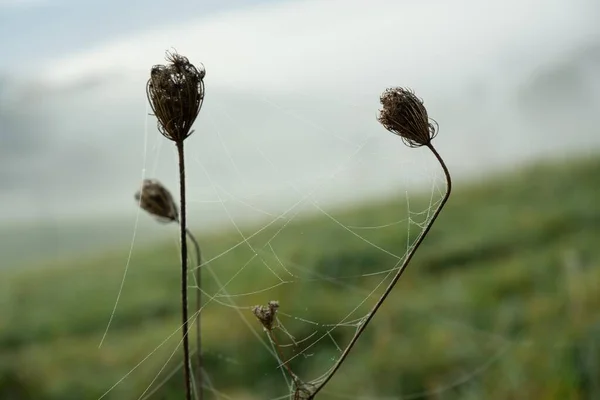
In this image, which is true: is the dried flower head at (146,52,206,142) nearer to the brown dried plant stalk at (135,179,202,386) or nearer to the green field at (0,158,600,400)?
the brown dried plant stalk at (135,179,202,386)

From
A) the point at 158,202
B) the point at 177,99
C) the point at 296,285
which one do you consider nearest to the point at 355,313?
the point at 296,285

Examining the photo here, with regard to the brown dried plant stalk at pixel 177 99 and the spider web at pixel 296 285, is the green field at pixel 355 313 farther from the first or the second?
the brown dried plant stalk at pixel 177 99

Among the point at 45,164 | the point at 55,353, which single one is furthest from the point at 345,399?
the point at 45,164

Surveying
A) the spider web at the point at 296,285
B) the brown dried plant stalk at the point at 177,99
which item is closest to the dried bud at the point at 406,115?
the brown dried plant stalk at the point at 177,99

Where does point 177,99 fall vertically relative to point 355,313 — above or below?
above

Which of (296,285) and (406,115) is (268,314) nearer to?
(406,115)

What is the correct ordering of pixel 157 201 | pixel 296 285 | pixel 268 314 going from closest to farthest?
1. pixel 268 314
2. pixel 157 201
3. pixel 296 285
